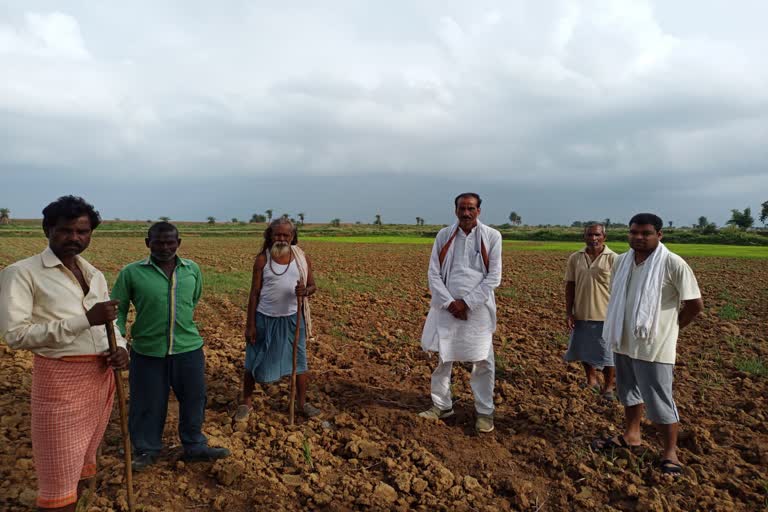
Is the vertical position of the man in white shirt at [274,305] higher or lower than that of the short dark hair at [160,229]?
lower

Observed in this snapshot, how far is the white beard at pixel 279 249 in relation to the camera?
12.0 ft

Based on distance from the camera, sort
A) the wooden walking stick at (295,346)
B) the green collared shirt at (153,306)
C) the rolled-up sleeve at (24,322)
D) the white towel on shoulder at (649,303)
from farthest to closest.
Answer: the wooden walking stick at (295,346)
the white towel on shoulder at (649,303)
the green collared shirt at (153,306)
the rolled-up sleeve at (24,322)

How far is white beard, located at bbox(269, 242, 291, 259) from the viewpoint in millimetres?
3668

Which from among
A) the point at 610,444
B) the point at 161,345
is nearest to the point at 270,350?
the point at 161,345

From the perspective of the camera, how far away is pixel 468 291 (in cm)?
368

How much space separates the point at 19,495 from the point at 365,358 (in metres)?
3.61

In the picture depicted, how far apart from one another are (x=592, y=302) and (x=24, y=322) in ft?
14.3

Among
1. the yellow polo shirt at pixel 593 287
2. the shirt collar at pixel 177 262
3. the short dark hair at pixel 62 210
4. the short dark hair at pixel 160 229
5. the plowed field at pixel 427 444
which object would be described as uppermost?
the short dark hair at pixel 62 210

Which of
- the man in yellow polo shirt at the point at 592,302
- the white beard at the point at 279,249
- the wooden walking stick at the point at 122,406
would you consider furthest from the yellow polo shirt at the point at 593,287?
the wooden walking stick at the point at 122,406

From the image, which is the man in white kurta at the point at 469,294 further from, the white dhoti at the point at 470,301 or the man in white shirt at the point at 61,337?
the man in white shirt at the point at 61,337

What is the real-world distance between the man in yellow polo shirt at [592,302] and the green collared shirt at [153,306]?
3431mm

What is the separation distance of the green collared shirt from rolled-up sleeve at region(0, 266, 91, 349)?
772 mm

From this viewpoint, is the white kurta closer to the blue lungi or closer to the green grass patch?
the blue lungi

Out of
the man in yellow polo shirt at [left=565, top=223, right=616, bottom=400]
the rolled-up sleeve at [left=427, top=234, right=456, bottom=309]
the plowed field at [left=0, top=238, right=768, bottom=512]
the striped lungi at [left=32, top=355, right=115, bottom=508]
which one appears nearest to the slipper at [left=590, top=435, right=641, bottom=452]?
the plowed field at [left=0, top=238, right=768, bottom=512]
